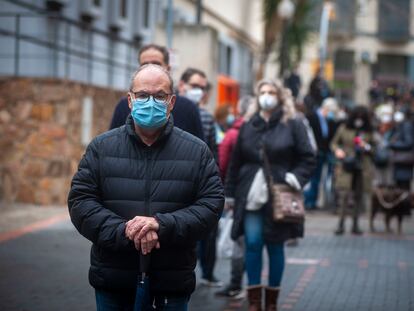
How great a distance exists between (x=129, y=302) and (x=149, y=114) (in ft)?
2.99

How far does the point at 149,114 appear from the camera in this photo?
4711 mm

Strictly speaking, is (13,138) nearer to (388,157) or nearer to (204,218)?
(388,157)

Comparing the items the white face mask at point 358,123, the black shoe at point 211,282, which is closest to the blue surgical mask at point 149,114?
the black shoe at point 211,282

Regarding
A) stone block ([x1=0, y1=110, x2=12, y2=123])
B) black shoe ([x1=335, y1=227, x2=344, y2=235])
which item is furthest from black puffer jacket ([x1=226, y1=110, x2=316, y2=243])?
stone block ([x1=0, y1=110, x2=12, y2=123])

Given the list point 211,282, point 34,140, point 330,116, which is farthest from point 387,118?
point 211,282

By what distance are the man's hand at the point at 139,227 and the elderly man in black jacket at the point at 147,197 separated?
80mm

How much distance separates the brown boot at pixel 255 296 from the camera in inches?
310

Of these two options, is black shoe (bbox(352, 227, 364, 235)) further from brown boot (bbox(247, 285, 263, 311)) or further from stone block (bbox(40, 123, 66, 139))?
brown boot (bbox(247, 285, 263, 311))

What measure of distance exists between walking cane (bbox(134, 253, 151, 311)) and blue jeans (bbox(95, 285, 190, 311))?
0.17ft

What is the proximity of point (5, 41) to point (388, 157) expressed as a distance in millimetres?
6673

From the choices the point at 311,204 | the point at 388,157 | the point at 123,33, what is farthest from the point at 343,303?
the point at 123,33

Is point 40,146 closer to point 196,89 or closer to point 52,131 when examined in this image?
point 52,131

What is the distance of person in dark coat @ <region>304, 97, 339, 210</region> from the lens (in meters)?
17.5

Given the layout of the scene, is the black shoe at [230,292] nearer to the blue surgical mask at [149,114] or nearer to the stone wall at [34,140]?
the blue surgical mask at [149,114]
